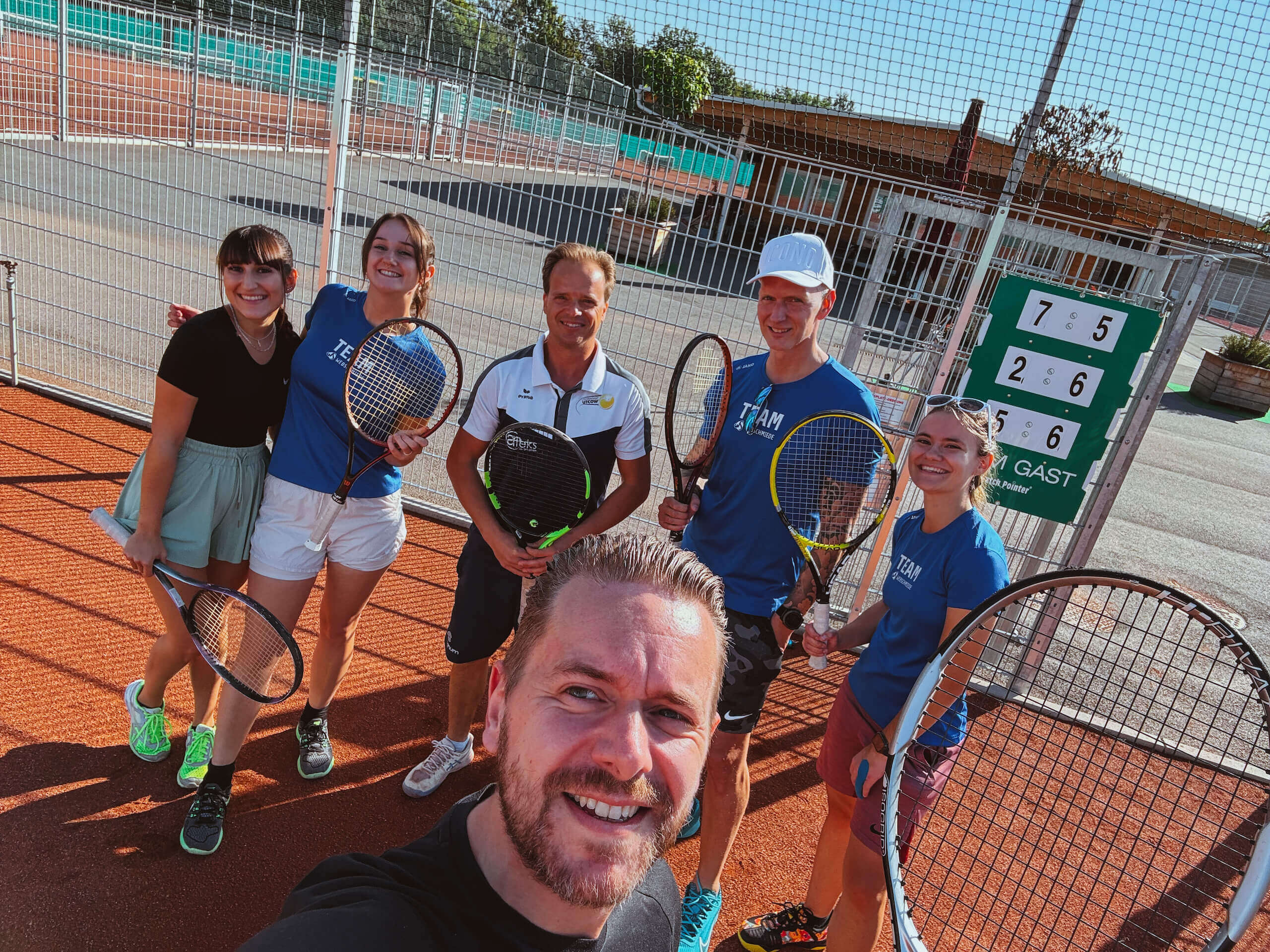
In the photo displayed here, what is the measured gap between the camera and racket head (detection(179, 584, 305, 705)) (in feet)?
9.86


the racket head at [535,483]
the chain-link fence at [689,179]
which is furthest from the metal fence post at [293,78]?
the racket head at [535,483]

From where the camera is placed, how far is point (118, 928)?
290 centimetres

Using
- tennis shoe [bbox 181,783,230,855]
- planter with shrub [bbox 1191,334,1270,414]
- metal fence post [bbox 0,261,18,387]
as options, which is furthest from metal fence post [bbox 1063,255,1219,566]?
planter with shrub [bbox 1191,334,1270,414]

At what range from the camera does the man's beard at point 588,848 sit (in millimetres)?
1390

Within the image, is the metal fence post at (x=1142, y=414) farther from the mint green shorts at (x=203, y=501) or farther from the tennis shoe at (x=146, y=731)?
the tennis shoe at (x=146, y=731)

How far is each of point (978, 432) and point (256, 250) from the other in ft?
8.93

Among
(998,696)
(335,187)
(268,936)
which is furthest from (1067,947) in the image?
(335,187)

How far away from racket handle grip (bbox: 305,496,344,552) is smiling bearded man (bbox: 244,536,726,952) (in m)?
1.87

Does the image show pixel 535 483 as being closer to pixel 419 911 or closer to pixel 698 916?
pixel 698 916

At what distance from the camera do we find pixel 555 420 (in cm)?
336

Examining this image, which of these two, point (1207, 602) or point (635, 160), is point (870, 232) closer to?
point (635, 160)

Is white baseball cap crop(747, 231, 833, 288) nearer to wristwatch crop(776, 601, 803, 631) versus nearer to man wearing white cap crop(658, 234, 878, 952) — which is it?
man wearing white cap crop(658, 234, 878, 952)

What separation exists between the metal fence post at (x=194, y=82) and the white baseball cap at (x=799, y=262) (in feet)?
16.0

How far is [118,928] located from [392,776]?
3.95ft
